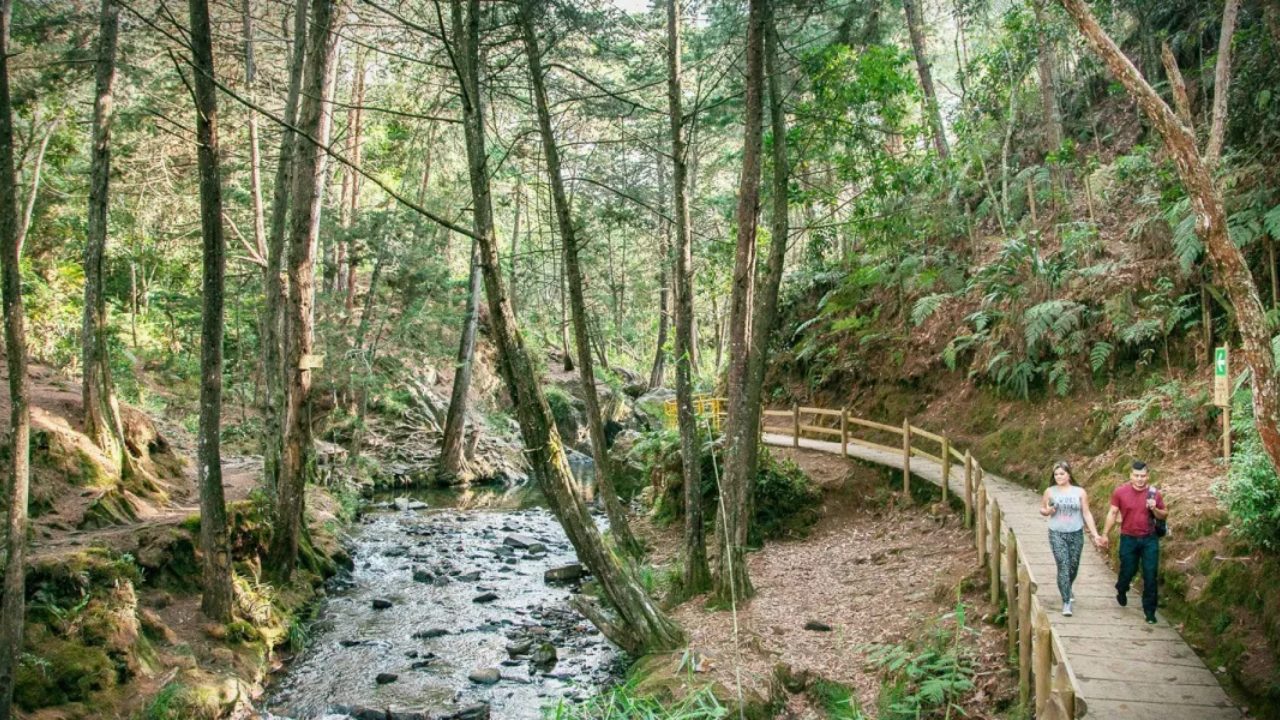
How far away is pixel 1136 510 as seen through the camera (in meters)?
6.75

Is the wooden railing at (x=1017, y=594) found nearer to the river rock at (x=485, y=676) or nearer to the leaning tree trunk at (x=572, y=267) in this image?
the leaning tree trunk at (x=572, y=267)

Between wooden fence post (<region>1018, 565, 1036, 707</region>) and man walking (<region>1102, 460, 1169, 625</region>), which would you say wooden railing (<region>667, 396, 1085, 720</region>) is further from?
man walking (<region>1102, 460, 1169, 625</region>)

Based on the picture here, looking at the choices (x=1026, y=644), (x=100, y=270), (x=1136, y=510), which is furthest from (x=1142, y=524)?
(x=100, y=270)

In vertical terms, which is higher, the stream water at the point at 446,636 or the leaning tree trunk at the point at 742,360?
the leaning tree trunk at the point at 742,360

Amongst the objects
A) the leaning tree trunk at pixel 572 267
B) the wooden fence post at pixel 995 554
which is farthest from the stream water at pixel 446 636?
the wooden fence post at pixel 995 554

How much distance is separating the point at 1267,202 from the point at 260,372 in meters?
21.3

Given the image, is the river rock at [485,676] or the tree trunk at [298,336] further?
the tree trunk at [298,336]

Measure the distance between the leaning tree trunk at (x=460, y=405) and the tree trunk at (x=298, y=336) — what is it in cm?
1063

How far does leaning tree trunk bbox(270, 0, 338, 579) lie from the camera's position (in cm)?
1048

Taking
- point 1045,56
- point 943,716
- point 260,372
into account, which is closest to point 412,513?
point 260,372

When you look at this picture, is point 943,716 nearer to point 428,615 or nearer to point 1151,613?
point 1151,613

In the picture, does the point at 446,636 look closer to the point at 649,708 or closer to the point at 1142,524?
the point at 649,708

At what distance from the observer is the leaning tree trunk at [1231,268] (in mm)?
5641

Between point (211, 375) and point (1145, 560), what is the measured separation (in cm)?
945
